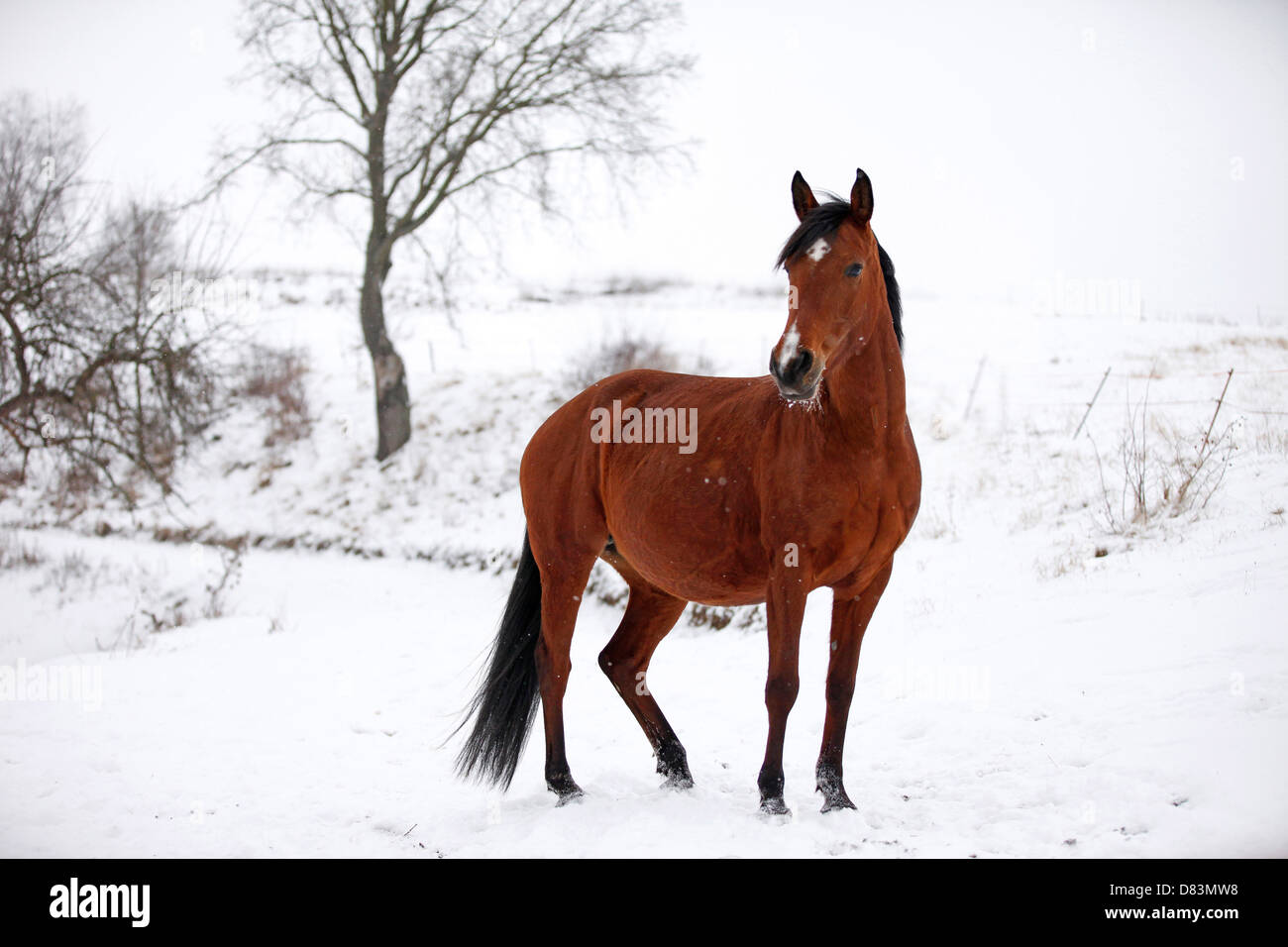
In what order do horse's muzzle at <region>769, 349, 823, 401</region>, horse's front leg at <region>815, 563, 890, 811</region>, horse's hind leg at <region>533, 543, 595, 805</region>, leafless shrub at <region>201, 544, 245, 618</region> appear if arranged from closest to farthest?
horse's muzzle at <region>769, 349, 823, 401</region>, horse's front leg at <region>815, 563, 890, 811</region>, horse's hind leg at <region>533, 543, 595, 805</region>, leafless shrub at <region>201, 544, 245, 618</region>

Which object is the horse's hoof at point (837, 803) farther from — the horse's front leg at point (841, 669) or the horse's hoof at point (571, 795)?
the horse's hoof at point (571, 795)

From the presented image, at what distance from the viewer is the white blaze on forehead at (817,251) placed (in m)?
3.30

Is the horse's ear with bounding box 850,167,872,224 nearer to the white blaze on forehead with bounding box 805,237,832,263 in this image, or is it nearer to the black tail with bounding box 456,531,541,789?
the white blaze on forehead with bounding box 805,237,832,263

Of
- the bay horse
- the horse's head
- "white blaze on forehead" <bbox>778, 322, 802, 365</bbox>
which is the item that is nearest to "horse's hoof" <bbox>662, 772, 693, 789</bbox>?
the bay horse

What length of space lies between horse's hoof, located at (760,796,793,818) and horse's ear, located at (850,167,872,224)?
99.9 inches

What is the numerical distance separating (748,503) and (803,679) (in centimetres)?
315

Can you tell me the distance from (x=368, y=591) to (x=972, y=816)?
9693mm

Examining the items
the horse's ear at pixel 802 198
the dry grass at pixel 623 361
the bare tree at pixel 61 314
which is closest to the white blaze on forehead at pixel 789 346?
the horse's ear at pixel 802 198

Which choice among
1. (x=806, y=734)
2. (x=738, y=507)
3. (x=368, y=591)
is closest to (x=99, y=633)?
(x=368, y=591)

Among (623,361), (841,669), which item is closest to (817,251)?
(841,669)

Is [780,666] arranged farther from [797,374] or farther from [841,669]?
[797,374]

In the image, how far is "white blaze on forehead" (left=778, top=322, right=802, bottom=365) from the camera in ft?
9.89

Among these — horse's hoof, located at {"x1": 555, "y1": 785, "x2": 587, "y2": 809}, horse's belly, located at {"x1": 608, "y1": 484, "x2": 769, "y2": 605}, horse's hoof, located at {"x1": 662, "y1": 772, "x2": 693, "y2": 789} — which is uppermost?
horse's belly, located at {"x1": 608, "y1": 484, "x2": 769, "y2": 605}

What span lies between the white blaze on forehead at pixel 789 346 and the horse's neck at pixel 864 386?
1.56 ft
